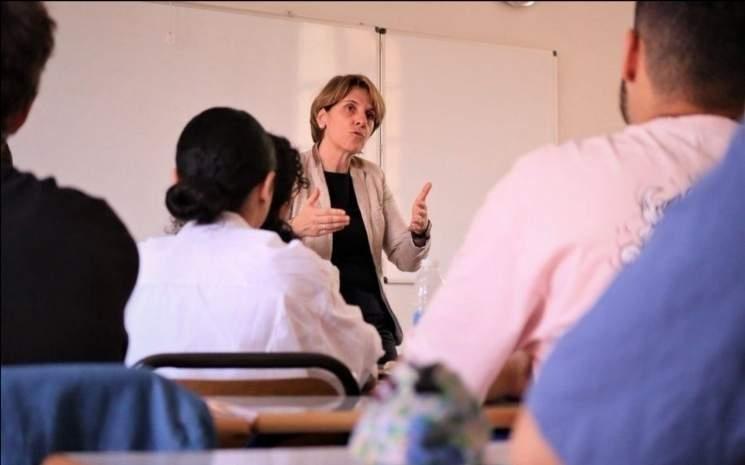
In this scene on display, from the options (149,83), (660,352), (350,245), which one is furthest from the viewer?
(149,83)

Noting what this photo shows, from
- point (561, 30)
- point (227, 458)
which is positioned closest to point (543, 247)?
point (227, 458)

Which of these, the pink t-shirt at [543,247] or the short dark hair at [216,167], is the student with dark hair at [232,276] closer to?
the short dark hair at [216,167]

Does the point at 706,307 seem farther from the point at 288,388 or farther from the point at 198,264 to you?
the point at 198,264

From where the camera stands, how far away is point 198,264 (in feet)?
4.94

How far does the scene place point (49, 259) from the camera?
3.01 ft

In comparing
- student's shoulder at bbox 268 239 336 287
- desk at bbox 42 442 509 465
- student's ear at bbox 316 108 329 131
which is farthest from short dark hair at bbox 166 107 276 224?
desk at bbox 42 442 509 465

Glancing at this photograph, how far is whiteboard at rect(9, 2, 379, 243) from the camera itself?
304 cm

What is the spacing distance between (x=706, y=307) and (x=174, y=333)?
1211 mm

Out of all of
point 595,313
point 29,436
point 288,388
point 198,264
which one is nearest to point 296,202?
point 198,264

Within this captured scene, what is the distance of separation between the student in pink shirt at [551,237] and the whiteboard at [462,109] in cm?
204

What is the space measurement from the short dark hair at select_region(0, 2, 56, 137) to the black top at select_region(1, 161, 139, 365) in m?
0.11

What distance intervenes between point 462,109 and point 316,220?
196 cm

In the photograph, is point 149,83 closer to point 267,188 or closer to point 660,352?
point 267,188

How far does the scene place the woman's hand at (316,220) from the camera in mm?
1759
